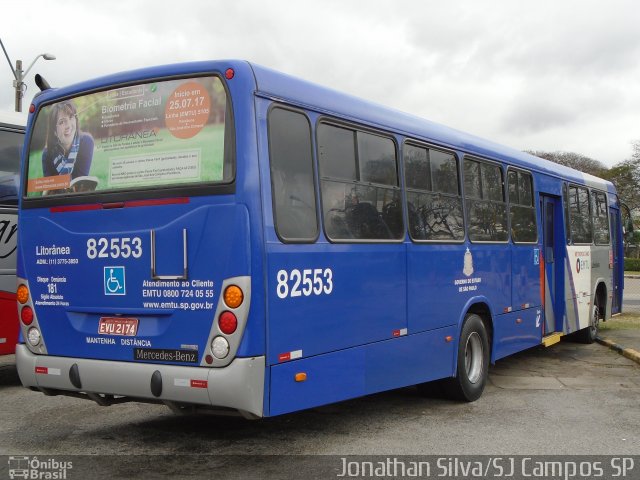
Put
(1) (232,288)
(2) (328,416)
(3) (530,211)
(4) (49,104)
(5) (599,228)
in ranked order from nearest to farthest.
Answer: (1) (232,288) < (4) (49,104) < (2) (328,416) < (3) (530,211) < (5) (599,228)

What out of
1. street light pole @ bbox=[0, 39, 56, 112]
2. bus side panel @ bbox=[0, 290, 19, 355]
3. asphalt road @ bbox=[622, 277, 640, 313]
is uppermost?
street light pole @ bbox=[0, 39, 56, 112]

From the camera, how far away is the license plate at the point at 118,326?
5.29m

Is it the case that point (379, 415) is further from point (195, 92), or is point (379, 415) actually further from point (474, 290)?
point (195, 92)

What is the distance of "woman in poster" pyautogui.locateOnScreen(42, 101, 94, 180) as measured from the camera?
18.8 ft

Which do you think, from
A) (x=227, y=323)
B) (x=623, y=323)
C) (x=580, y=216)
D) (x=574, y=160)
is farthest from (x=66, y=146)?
(x=574, y=160)

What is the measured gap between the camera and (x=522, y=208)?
952 centimetres

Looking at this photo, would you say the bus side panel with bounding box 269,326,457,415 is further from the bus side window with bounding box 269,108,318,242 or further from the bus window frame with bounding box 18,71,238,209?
the bus window frame with bounding box 18,71,238,209

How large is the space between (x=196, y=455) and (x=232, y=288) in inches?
65.3

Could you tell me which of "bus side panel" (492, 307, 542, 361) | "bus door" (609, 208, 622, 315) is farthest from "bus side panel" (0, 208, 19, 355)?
"bus door" (609, 208, 622, 315)

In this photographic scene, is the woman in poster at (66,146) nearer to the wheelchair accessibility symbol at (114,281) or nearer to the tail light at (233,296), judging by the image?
the wheelchair accessibility symbol at (114,281)

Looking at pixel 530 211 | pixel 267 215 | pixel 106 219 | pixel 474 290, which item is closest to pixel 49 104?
pixel 106 219

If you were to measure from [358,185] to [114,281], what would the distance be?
2169 millimetres

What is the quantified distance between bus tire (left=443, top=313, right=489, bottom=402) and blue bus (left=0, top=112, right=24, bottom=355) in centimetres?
523

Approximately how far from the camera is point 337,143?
5.88 meters
